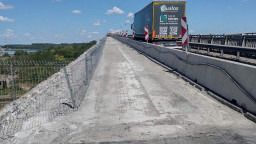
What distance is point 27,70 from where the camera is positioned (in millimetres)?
7410

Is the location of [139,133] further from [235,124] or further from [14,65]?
[14,65]

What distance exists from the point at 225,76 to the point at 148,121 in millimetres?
2922

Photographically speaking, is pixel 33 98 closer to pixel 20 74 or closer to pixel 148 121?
pixel 20 74

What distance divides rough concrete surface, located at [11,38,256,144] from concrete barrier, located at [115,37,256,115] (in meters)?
0.39

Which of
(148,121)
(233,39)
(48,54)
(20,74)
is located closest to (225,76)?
(148,121)

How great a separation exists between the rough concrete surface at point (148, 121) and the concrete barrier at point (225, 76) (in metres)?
0.39

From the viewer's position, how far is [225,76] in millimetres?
6676

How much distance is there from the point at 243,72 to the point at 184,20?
558cm

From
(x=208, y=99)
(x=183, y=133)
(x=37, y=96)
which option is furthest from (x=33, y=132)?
(x=208, y=99)

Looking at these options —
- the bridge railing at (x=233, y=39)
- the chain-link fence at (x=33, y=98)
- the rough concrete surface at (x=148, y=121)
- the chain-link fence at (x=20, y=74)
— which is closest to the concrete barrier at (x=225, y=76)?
the rough concrete surface at (x=148, y=121)

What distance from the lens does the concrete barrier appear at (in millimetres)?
5578

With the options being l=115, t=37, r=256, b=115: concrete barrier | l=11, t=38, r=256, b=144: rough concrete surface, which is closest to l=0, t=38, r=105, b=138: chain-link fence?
l=11, t=38, r=256, b=144: rough concrete surface

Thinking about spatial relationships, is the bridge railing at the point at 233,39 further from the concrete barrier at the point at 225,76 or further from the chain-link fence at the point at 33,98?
the chain-link fence at the point at 33,98

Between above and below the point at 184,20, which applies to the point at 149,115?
below
